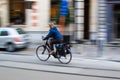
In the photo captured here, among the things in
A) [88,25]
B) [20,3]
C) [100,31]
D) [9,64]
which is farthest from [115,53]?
[20,3]

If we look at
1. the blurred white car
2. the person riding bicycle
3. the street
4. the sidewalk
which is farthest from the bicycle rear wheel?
the blurred white car

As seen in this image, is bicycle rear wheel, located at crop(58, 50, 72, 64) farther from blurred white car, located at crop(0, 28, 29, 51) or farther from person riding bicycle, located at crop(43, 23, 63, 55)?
blurred white car, located at crop(0, 28, 29, 51)

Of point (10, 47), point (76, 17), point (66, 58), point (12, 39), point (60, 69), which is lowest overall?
point (60, 69)

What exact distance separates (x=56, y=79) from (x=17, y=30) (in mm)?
9518

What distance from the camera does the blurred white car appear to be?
63.4 feet

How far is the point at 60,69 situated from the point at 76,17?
9.70m

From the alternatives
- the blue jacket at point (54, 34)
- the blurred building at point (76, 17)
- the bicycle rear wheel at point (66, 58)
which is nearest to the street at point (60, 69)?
the bicycle rear wheel at point (66, 58)

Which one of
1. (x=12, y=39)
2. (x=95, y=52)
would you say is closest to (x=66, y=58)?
(x=95, y=52)

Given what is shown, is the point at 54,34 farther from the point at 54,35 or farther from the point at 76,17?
the point at 76,17

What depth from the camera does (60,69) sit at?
42.5 feet

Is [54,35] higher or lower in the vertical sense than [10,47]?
higher

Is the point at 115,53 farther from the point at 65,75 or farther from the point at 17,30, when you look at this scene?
the point at 65,75

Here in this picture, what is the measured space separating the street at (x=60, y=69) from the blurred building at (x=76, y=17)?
5.63 meters

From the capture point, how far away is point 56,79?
1068 centimetres
